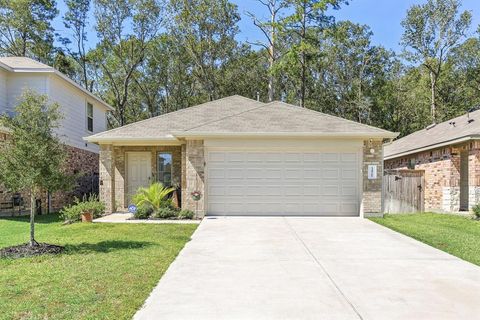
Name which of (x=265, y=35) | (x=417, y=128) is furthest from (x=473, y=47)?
(x=265, y=35)

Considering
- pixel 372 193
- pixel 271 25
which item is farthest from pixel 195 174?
pixel 271 25

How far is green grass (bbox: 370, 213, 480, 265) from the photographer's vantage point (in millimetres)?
7531

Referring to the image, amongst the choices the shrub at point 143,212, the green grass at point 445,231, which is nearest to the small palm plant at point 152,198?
the shrub at point 143,212

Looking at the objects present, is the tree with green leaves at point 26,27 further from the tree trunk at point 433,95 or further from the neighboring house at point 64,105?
the tree trunk at point 433,95

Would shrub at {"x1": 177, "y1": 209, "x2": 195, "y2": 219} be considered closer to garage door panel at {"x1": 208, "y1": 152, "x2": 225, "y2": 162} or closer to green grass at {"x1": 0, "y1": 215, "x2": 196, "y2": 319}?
garage door panel at {"x1": 208, "y1": 152, "x2": 225, "y2": 162}

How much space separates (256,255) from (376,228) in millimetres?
4565

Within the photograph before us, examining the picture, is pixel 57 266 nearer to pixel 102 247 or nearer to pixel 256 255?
pixel 102 247

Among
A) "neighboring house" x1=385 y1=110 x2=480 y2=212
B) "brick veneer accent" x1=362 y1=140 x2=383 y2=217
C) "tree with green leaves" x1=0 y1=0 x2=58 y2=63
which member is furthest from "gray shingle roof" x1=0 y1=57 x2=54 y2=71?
"neighboring house" x1=385 y1=110 x2=480 y2=212

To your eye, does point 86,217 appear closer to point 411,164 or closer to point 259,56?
point 411,164

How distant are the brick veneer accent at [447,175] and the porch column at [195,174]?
29.7ft

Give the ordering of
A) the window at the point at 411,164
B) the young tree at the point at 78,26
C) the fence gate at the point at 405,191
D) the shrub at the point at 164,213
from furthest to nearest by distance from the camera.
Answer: the young tree at the point at 78,26
the window at the point at 411,164
the fence gate at the point at 405,191
the shrub at the point at 164,213

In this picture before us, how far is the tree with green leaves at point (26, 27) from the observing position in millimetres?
24750

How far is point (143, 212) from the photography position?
12.0 metres

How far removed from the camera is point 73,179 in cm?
785
